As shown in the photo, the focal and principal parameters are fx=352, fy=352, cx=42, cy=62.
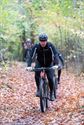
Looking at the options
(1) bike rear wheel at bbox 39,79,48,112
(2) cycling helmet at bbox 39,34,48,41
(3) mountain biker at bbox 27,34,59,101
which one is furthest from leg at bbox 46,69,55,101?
(2) cycling helmet at bbox 39,34,48,41

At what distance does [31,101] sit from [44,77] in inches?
102

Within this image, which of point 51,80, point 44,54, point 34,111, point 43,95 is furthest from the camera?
point 51,80

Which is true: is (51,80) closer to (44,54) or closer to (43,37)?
(44,54)

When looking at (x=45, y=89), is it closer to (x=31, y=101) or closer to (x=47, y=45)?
(x=47, y=45)

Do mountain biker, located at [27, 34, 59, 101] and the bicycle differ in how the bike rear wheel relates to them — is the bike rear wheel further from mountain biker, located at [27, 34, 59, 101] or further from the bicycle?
mountain biker, located at [27, 34, 59, 101]

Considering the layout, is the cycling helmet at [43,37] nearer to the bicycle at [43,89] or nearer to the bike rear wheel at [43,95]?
the bicycle at [43,89]

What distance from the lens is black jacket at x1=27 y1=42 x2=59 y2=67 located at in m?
9.67

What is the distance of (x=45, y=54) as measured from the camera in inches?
384

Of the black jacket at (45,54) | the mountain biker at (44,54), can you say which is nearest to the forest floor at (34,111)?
the mountain biker at (44,54)

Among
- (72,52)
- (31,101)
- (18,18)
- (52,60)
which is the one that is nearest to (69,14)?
(72,52)

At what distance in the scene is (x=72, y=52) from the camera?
27406 mm

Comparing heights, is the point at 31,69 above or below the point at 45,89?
above

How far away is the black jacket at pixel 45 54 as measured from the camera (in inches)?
381

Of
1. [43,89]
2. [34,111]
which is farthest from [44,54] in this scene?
[34,111]
